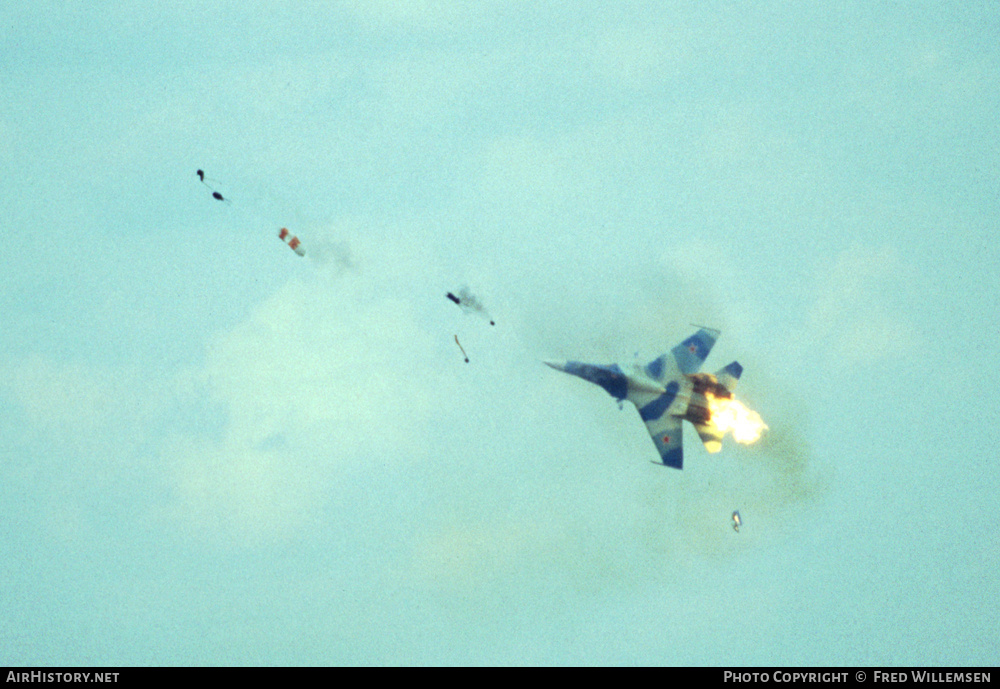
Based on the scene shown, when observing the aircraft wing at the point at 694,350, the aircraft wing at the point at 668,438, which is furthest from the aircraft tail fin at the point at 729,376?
the aircraft wing at the point at 668,438

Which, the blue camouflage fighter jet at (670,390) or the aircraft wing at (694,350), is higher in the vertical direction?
the aircraft wing at (694,350)

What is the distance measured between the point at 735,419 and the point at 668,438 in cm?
699

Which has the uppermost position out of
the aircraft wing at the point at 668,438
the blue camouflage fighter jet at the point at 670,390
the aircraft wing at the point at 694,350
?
the aircraft wing at the point at 694,350

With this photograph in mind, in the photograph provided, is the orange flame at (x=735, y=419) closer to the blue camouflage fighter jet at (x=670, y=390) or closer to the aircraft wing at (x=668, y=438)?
the blue camouflage fighter jet at (x=670, y=390)

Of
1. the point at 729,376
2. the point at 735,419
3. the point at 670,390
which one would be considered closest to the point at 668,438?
the point at 670,390

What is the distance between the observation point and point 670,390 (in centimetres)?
10756

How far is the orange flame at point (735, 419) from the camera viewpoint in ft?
355

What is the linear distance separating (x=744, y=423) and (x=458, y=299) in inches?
1264

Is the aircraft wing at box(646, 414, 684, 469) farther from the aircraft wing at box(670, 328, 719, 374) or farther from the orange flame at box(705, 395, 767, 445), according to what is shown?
the aircraft wing at box(670, 328, 719, 374)

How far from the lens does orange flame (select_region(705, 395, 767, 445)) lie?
4254 inches

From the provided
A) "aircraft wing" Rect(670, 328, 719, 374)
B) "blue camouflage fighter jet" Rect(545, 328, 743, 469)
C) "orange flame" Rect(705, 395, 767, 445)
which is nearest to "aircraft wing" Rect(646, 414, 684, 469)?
"blue camouflage fighter jet" Rect(545, 328, 743, 469)

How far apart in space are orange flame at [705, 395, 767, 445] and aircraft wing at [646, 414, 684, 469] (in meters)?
3.87

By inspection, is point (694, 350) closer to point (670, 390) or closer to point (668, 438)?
point (670, 390)
